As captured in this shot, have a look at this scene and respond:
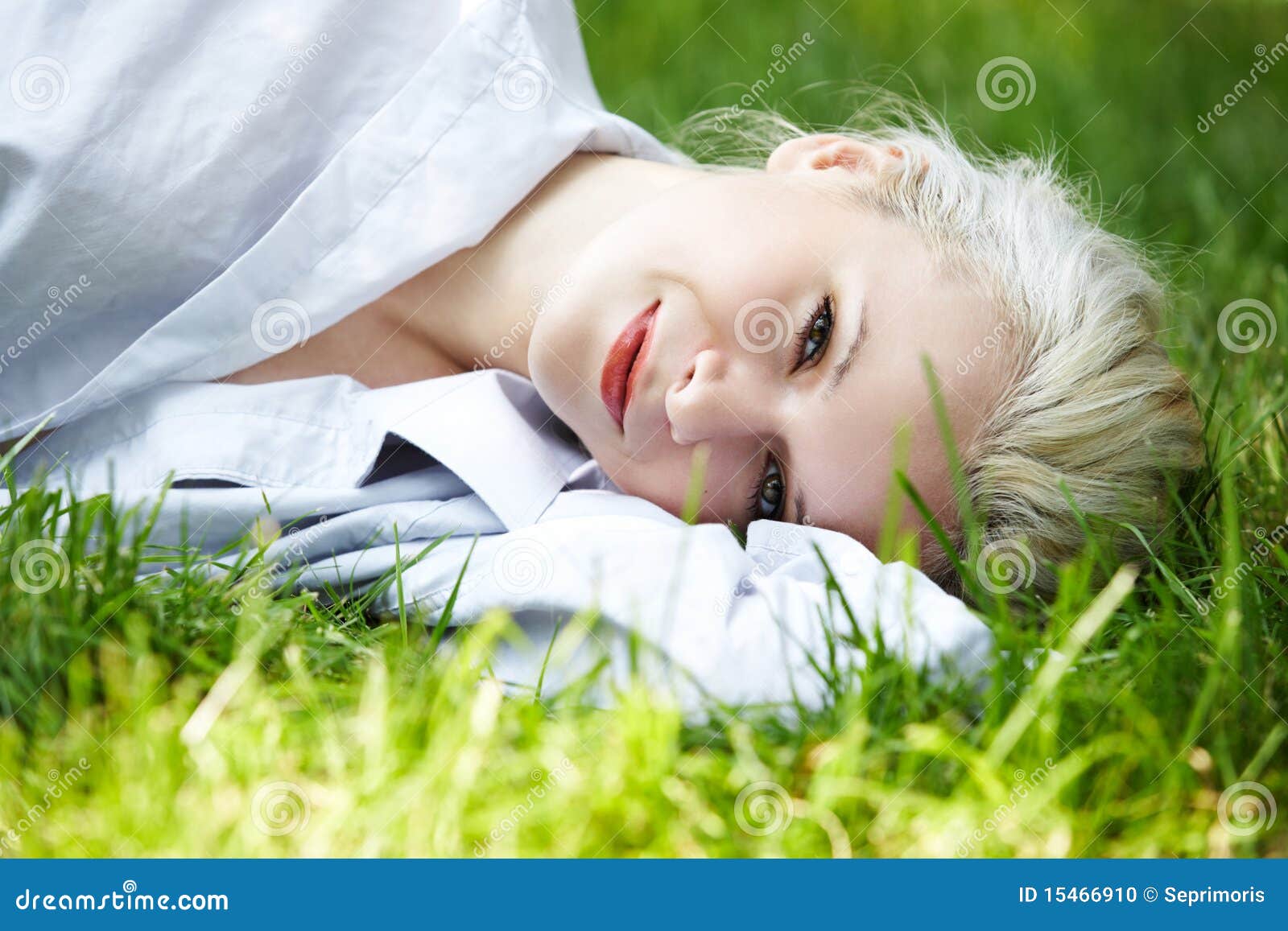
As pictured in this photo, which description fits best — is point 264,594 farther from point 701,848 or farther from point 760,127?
point 760,127

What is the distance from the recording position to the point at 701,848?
1.22m

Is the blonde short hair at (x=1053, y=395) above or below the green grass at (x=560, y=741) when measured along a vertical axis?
above

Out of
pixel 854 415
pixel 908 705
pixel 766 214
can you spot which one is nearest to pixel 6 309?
pixel 766 214

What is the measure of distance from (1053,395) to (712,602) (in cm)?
74

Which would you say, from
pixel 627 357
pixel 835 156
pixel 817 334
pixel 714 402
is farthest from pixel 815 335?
pixel 835 156

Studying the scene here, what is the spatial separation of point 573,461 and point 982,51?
11.0 feet

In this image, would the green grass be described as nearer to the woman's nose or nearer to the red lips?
the woman's nose

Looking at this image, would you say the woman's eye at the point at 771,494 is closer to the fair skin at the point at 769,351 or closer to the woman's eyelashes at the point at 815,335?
the fair skin at the point at 769,351

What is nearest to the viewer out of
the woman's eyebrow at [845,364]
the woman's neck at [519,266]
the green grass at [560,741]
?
the green grass at [560,741]

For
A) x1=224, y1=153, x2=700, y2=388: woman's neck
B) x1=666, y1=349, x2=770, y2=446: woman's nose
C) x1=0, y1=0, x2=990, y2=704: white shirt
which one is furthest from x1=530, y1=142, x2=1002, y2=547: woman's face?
x1=224, y1=153, x2=700, y2=388: woman's neck

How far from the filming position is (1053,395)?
1942 millimetres

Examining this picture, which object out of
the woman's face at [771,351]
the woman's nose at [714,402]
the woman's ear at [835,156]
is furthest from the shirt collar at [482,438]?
the woman's ear at [835,156]

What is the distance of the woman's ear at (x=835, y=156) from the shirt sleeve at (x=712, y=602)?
0.75 meters

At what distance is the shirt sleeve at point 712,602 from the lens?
1500 millimetres
